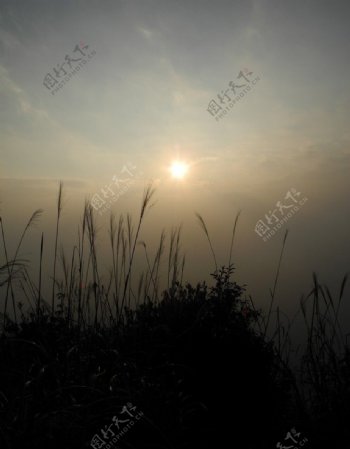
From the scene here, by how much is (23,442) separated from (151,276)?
297 cm

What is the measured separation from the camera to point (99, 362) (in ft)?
9.89

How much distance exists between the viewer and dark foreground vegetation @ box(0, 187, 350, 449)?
2.22 meters

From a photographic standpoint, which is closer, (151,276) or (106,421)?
(106,421)

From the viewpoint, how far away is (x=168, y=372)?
3.34 m

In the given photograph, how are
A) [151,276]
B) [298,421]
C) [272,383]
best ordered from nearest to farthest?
[298,421] < [272,383] < [151,276]

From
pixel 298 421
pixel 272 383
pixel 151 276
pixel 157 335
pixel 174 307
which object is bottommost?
pixel 298 421

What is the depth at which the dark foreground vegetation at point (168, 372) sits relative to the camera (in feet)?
7.29

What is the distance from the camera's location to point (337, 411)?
2582 millimetres

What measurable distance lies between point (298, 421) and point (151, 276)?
8.35 ft

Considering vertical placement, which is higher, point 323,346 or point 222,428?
point 323,346

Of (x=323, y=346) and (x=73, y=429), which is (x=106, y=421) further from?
(x=323, y=346)

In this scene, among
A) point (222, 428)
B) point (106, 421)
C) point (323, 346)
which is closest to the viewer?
point (106, 421)

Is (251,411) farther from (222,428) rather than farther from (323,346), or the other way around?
(323,346)

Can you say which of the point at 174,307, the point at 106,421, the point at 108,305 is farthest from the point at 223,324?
the point at 106,421
